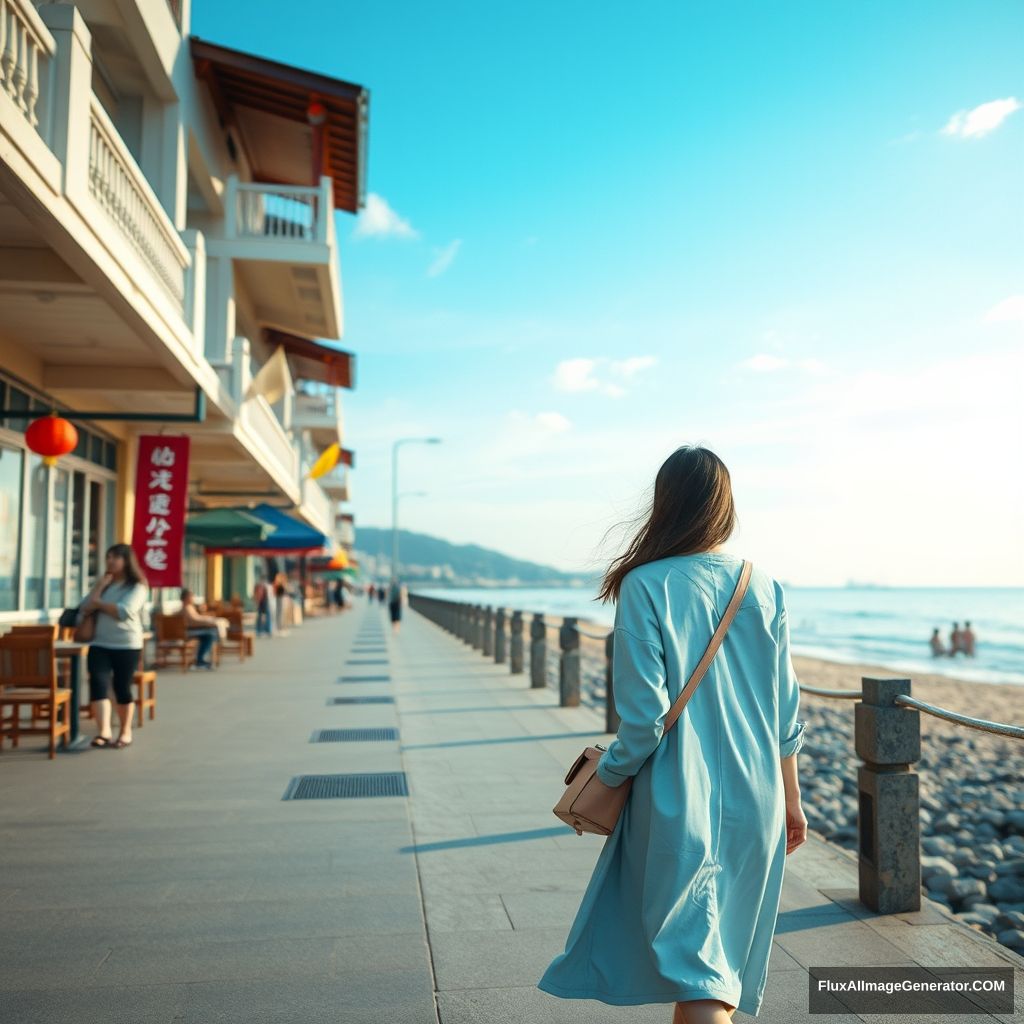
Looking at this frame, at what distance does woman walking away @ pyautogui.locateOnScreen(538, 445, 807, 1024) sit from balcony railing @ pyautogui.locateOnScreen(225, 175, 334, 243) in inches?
581

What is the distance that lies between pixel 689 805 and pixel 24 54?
20.9ft

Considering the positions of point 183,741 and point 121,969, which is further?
point 183,741

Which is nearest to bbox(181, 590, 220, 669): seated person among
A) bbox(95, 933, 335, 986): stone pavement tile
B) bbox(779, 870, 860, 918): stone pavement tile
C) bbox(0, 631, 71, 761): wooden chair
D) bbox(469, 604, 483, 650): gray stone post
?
bbox(469, 604, 483, 650): gray stone post

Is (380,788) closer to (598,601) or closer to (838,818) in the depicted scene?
(838,818)

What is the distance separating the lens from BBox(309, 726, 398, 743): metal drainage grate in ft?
30.3

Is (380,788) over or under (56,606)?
under

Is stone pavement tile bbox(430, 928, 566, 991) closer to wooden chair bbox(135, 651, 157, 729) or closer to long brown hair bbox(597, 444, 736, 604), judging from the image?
long brown hair bbox(597, 444, 736, 604)

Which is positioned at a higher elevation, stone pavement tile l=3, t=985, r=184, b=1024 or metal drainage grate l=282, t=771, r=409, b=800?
stone pavement tile l=3, t=985, r=184, b=1024

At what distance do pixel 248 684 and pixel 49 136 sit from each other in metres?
8.98

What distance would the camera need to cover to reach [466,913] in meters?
4.38

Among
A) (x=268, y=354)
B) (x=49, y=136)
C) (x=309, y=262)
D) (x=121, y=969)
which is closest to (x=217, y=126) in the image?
(x=309, y=262)

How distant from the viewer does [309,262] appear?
16.7 m

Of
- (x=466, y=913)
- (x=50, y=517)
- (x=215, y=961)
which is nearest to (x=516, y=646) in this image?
(x=50, y=517)

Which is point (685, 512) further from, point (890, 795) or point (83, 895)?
point (83, 895)
